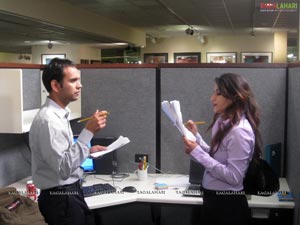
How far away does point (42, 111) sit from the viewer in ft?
5.17

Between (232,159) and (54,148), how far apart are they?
69 centimetres

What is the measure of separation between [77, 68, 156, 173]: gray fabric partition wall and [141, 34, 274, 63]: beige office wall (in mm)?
9378

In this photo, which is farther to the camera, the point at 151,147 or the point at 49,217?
the point at 151,147

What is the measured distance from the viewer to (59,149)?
4.94 ft

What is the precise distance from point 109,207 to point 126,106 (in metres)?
0.72

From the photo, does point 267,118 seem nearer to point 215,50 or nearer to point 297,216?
point 297,216

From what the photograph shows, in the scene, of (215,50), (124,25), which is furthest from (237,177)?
(215,50)

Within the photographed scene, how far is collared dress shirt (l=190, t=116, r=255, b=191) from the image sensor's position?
1.59 metres

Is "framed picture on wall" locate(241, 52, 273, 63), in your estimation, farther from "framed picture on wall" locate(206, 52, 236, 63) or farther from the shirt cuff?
the shirt cuff

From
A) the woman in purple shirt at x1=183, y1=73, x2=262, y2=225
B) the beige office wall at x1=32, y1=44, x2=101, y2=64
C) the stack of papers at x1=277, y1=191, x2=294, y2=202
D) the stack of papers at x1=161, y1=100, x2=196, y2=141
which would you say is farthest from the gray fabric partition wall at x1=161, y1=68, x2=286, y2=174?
the beige office wall at x1=32, y1=44, x2=101, y2=64

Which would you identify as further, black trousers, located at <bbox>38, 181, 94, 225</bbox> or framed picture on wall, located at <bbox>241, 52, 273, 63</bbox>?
framed picture on wall, located at <bbox>241, 52, 273, 63</bbox>

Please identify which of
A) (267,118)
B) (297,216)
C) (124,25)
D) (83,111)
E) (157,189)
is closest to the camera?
(297,216)

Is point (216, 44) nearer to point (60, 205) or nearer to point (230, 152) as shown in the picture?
point (230, 152)

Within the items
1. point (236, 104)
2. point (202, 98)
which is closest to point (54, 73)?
point (236, 104)
